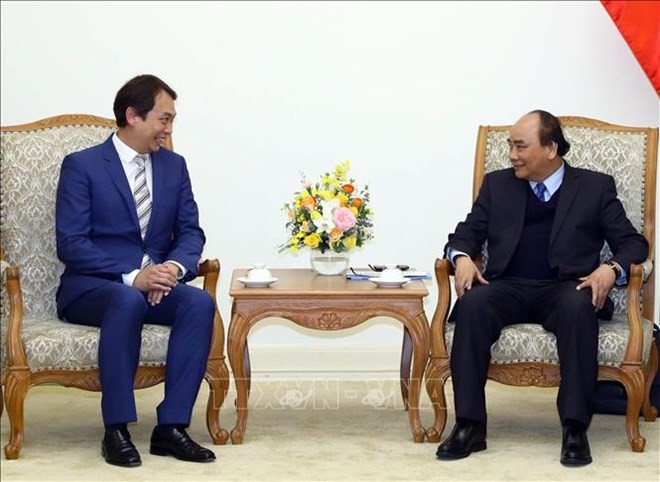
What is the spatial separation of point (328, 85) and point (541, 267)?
1536 millimetres

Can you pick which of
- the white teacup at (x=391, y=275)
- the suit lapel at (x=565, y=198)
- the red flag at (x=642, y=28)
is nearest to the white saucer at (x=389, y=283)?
the white teacup at (x=391, y=275)

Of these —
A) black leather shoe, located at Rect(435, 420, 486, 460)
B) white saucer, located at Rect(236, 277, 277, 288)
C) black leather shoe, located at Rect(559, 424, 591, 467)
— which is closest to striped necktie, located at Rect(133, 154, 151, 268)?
white saucer, located at Rect(236, 277, 277, 288)

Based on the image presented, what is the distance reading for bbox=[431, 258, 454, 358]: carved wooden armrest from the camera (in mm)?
4477

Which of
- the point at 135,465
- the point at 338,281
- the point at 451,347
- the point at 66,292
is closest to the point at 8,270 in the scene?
the point at 66,292

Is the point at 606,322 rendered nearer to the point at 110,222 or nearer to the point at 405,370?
the point at 405,370

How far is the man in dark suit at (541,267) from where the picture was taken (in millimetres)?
4223

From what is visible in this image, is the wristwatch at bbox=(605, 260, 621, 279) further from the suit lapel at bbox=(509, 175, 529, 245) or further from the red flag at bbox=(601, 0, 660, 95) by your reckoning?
the red flag at bbox=(601, 0, 660, 95)

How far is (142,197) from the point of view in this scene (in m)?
4.61

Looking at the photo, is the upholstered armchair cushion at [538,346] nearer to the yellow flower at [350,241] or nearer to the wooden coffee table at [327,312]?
the wooden coffee table at [327,312]

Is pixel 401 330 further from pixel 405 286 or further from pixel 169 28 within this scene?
pixel 169 28

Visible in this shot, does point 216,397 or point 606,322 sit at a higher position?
point 606,322

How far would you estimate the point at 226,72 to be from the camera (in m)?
5.56

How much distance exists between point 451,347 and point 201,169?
1.80 m

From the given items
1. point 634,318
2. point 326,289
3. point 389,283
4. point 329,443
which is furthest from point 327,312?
point 634,318
